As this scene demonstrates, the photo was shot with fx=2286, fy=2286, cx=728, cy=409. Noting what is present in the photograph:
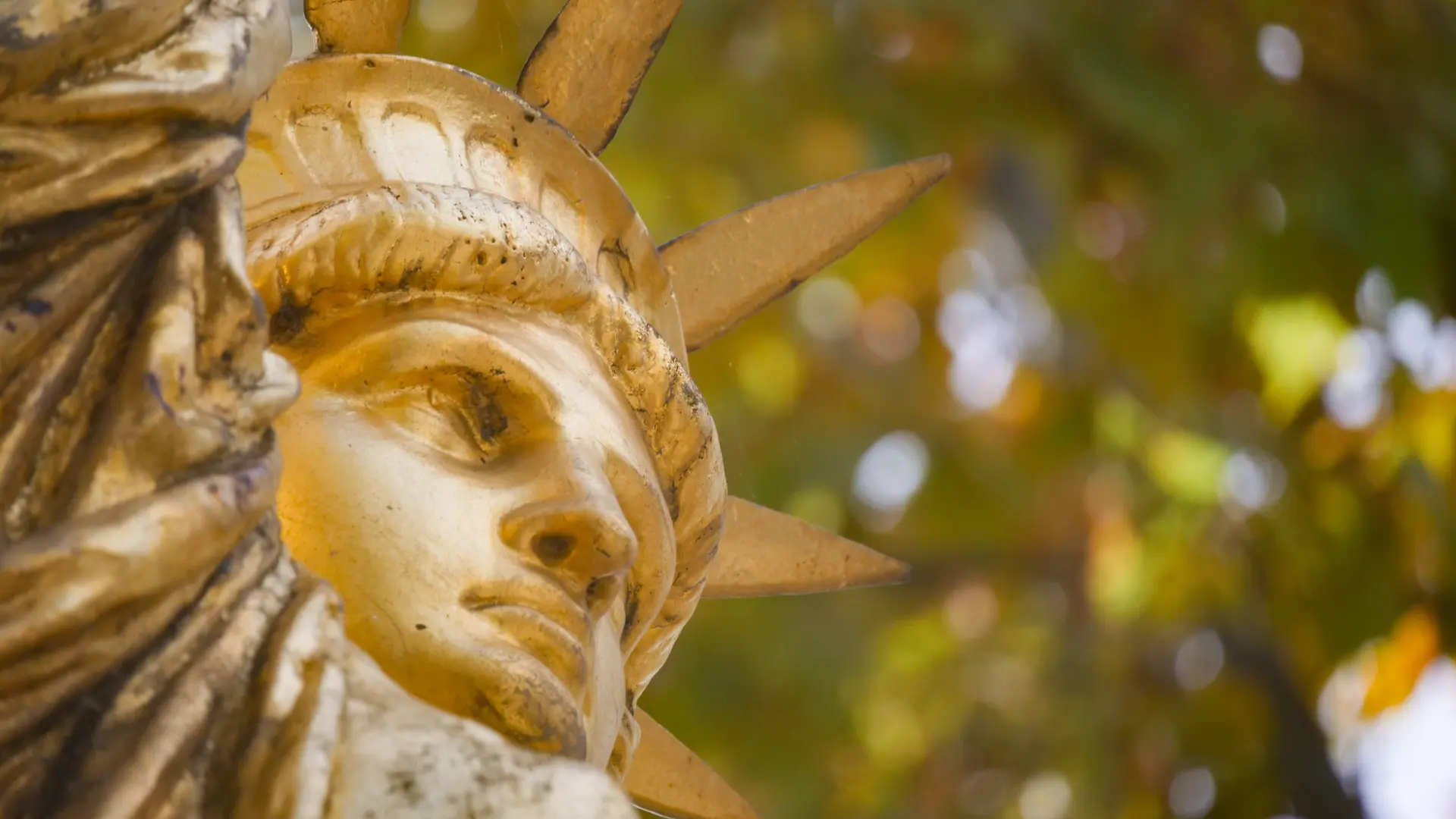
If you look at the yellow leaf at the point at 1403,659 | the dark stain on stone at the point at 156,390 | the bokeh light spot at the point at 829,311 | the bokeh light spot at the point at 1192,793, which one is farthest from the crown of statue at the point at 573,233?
the bokeh light spot at the point at 829,311

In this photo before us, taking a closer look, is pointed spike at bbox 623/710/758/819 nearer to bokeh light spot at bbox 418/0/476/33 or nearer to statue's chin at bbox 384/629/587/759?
statue's chin at bbox 384/629/587/759

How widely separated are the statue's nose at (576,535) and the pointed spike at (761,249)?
29 centimetres

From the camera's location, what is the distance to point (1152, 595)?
4.01 metres

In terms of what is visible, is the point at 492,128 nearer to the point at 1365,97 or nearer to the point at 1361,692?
the point at 1365,97

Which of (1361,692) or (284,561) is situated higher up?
(284,561)

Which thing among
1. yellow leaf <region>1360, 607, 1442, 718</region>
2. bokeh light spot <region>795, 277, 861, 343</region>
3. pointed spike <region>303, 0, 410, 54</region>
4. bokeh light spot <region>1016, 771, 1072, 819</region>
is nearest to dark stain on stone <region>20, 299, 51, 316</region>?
pointed spike <region>303, 0, 410, 54</region>

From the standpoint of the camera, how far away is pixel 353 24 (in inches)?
45.7

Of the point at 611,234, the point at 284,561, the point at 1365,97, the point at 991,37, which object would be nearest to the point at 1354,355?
the point at 1365,97

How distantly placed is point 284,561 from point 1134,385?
3249 mm

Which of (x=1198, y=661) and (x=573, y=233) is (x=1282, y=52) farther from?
(x=573, y=233)

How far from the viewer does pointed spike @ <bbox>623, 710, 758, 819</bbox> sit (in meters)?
1.26

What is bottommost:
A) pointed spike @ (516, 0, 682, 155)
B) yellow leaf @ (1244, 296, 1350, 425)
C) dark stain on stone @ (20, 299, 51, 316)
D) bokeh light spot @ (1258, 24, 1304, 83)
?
yellow leaf @ (1244, 296, 1350, 425)

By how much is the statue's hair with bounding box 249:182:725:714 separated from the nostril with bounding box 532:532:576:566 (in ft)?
0.38

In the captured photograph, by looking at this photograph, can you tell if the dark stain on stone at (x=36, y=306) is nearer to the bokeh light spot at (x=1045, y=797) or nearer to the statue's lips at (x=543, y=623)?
the statue's lips at (x=543, y=623)
